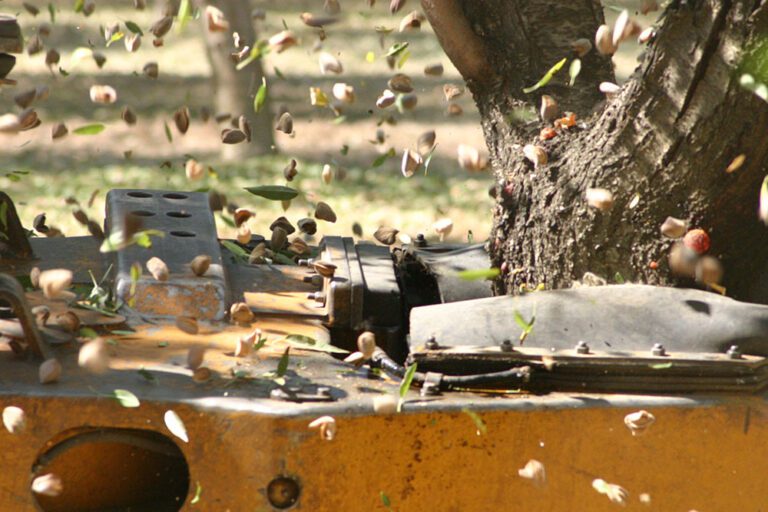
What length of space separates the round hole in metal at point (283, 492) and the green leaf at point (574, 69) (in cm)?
155

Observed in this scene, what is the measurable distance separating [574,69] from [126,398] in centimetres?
169

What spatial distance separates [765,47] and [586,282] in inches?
31.8

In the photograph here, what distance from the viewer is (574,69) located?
11.2 feet

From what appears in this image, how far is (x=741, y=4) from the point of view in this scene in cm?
275

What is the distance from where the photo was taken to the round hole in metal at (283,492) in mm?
2447

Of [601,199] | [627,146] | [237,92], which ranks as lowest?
[237,92]

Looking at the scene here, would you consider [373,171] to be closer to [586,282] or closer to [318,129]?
[318,129]

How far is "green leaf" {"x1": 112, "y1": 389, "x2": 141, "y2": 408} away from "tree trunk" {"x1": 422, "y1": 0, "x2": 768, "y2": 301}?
4.38 feet

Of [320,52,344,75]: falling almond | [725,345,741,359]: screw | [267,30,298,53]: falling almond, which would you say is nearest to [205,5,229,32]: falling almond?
[267,30,298,53]: falling almond

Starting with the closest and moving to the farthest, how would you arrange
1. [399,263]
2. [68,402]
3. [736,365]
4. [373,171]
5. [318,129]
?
1. [68,402]
2. [736,365]
3. [399,263]
4. [373,171]
5. [318,129]

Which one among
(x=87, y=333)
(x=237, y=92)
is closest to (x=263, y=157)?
(x=237, y=92)

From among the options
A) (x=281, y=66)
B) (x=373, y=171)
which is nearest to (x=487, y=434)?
(x=373, y=171)

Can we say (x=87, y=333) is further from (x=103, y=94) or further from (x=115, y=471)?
(x=103, y=94)

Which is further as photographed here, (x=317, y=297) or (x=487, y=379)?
(x=317, y=297)
